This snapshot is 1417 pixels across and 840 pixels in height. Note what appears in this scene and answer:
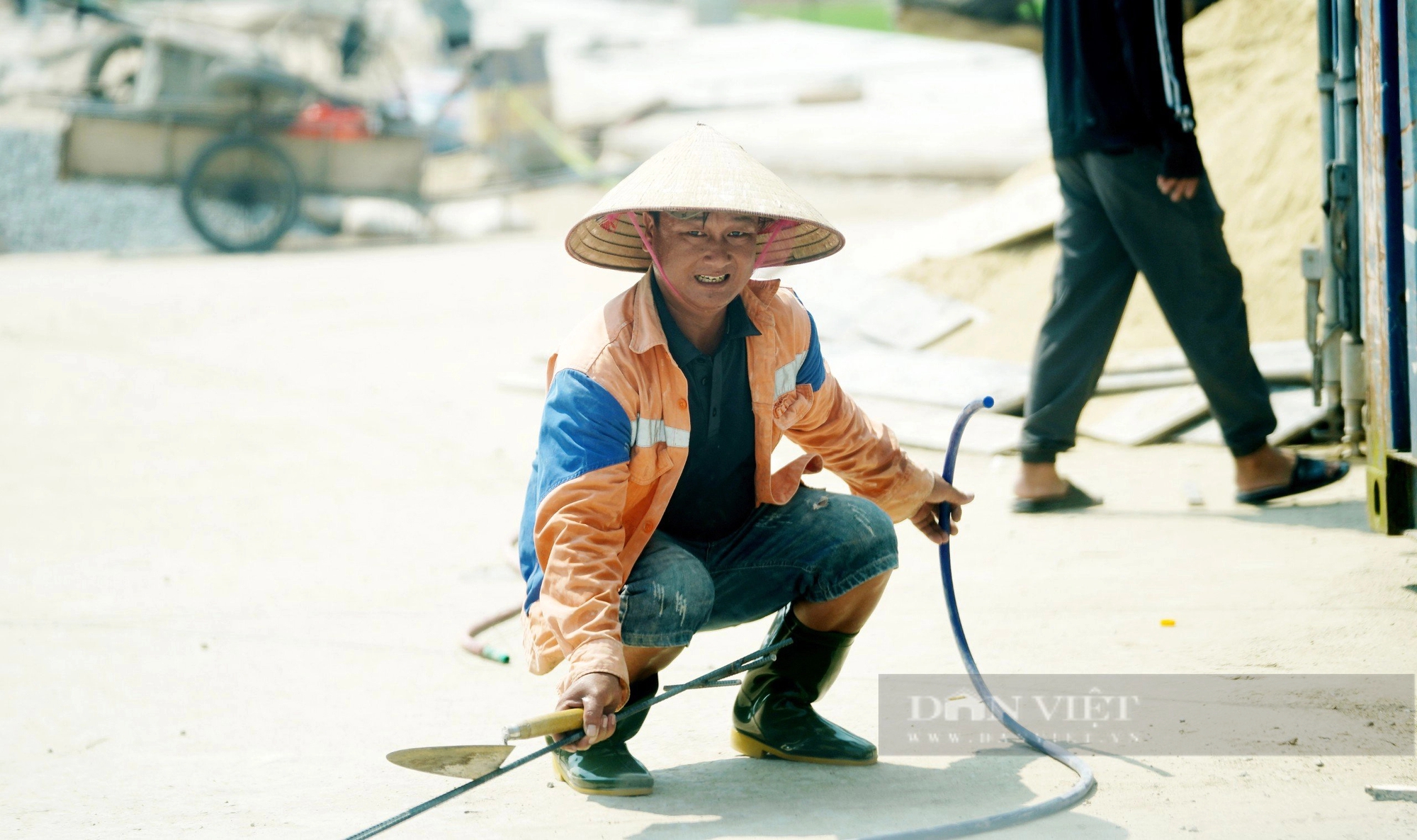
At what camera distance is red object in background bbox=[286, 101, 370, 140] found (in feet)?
37.5

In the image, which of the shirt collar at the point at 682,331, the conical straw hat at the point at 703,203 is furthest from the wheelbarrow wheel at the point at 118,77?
the shirt collar at the point at 682,331

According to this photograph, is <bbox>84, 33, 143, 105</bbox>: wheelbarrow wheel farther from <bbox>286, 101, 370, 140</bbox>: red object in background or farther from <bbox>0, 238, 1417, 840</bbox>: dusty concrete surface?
<bbox>0, 238, 1417, 840</bbox>: dusty concrete surface

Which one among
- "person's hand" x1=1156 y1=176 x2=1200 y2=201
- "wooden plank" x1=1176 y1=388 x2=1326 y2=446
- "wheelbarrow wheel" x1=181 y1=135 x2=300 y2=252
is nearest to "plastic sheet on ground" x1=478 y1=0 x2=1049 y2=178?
"wheelbarrow wheel" x1=181 y1=135 x2=300 y2=252

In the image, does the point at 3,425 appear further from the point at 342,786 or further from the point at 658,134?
the point at 658,134

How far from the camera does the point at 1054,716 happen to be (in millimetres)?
2666

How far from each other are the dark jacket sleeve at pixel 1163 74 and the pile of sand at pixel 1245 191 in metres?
1.70

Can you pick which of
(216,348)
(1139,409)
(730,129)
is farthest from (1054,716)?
(730,129)

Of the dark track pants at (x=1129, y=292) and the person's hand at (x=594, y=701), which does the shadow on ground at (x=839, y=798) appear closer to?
the person's hand at (x=594, y=701)

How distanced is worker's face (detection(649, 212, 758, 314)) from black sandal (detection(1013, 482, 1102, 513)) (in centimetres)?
199

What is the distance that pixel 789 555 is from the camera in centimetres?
248

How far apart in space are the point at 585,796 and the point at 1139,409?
322 centimetres

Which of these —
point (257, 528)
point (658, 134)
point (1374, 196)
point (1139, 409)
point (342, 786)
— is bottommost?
point (342, 786)

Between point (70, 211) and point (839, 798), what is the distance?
12225 mm

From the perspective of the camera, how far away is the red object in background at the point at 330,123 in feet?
37.5
